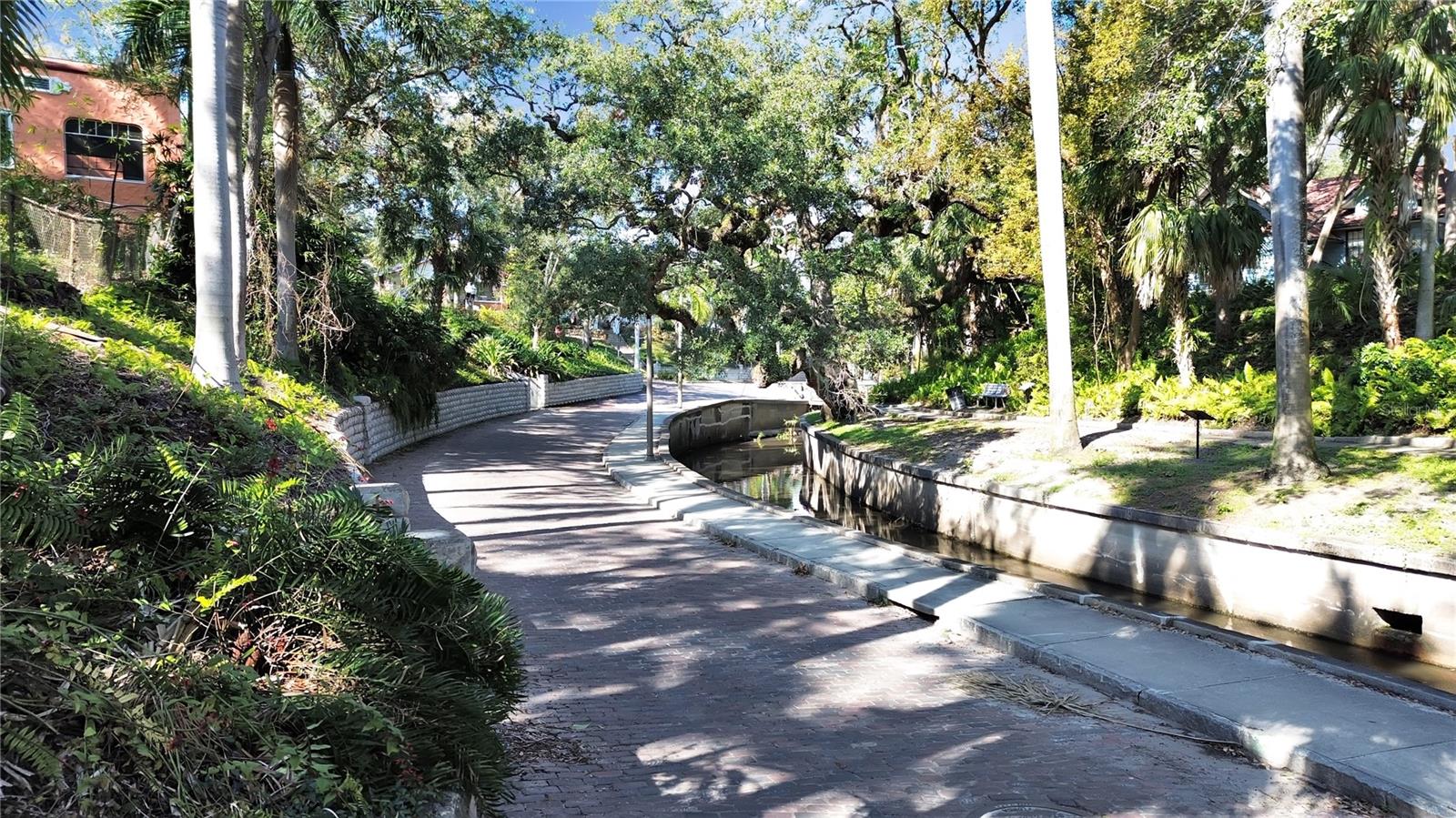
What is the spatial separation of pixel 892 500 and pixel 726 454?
1624 cm

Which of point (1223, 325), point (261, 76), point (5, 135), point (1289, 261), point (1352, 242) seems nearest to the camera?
point (5, 135)

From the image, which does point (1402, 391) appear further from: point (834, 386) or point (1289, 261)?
point (834, 386)

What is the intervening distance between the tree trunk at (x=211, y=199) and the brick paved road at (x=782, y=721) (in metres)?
3.62

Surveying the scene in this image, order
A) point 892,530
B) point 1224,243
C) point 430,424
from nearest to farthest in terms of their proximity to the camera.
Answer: point 892,530
point 1224,243
point 430,424

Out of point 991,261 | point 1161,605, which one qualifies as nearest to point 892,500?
point 991,261

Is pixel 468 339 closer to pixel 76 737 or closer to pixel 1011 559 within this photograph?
pixel 1011 559

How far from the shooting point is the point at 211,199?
10086mm

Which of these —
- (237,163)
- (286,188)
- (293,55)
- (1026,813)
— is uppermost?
(293,55)

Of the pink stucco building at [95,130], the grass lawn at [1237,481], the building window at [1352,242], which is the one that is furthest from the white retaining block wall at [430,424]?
the building window at [1352,242]

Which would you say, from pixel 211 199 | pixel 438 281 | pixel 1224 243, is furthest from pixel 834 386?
pixel 211 199

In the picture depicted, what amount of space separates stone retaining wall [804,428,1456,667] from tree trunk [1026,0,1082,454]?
5.82ft

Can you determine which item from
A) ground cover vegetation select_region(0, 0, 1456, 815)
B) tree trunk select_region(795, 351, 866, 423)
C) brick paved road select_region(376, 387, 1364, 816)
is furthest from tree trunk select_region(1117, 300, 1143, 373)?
brick paved road select_region(376, 387, 1364, 816)

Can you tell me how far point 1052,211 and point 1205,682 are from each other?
10356mm

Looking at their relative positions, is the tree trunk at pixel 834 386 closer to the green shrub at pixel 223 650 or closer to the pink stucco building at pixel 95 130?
the green shrub at pixel 223 650
